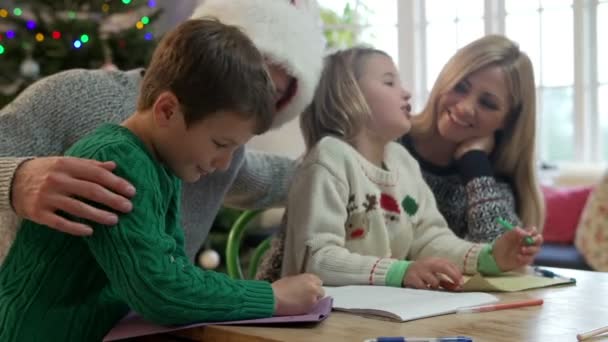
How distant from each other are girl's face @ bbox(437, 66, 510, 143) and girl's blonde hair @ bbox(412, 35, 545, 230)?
0.02 meters

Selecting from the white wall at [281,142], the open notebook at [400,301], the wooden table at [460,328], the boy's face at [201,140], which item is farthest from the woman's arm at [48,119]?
the white wall at [281,142]

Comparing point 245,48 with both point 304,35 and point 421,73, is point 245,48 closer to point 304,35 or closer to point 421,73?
point 304,35

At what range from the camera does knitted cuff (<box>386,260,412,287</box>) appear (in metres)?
1.29

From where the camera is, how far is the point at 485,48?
6.17 ft

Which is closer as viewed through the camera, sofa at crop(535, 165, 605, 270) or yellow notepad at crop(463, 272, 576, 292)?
yellow notepad at crop(463, 272, 576, 292)

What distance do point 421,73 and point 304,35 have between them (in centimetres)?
340

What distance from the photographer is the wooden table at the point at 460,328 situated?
943 mm

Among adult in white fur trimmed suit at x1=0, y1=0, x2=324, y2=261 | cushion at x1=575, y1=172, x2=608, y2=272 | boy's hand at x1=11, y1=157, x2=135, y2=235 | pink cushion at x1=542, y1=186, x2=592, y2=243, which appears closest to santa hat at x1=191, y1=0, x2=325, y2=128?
adult in white fur trimmed suit at x1=0, y1=0, x2=324, y2=261

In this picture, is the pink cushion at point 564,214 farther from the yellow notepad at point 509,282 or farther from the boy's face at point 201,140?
the boy's face at point 201,140

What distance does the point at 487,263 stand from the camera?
4.73ft

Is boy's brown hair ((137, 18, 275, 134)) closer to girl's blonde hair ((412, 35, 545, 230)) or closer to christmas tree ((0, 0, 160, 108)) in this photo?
girl's blonde hair ((412, 35, 545, 230))

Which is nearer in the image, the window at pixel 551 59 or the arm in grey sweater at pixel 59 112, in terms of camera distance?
the arm in grey sweater at pixel 59 112

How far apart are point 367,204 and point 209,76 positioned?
1.72ft

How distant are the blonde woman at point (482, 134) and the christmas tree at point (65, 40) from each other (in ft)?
6.12
